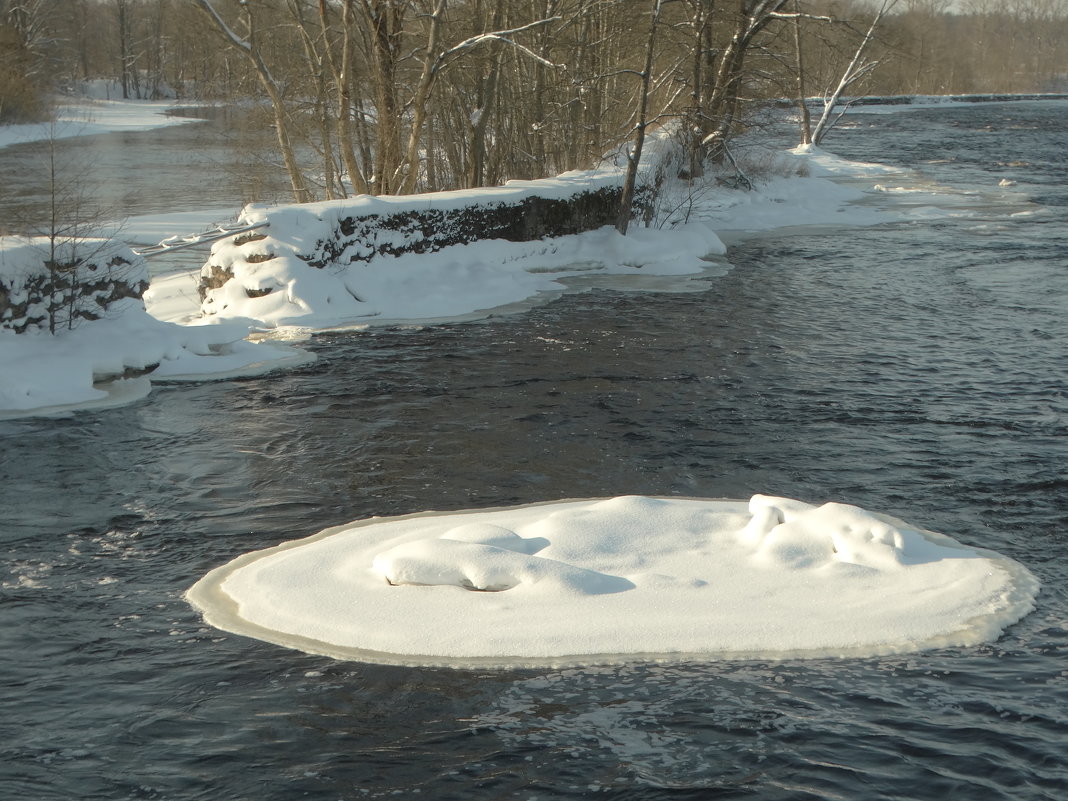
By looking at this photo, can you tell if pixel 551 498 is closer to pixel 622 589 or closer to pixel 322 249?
pixel 622 589

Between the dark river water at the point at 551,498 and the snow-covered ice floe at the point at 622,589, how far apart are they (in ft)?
0.51

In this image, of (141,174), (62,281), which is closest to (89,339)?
(62,281)

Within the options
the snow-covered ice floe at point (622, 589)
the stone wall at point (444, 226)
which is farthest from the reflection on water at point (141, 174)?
the snow-covered ice floe at point (622, 589)

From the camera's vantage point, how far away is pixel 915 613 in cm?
591

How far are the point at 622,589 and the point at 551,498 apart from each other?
176 centimetres

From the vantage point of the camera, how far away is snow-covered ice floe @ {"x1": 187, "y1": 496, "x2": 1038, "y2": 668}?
18.4ft

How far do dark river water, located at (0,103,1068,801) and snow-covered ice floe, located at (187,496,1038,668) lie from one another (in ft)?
0.51

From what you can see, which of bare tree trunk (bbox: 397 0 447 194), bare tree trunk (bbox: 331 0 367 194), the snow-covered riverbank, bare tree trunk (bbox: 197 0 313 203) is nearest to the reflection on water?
the snow-covered riverbank

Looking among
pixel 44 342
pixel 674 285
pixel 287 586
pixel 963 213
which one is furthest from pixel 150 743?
pixel 963 213

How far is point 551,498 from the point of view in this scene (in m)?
7.79

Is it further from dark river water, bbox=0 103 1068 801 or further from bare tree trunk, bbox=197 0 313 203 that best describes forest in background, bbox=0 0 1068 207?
dark river water, bbox=0 103 1068 801

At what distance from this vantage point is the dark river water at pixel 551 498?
4645mm

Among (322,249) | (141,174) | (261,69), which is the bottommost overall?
(322,249)

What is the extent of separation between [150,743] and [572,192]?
14.0 m
